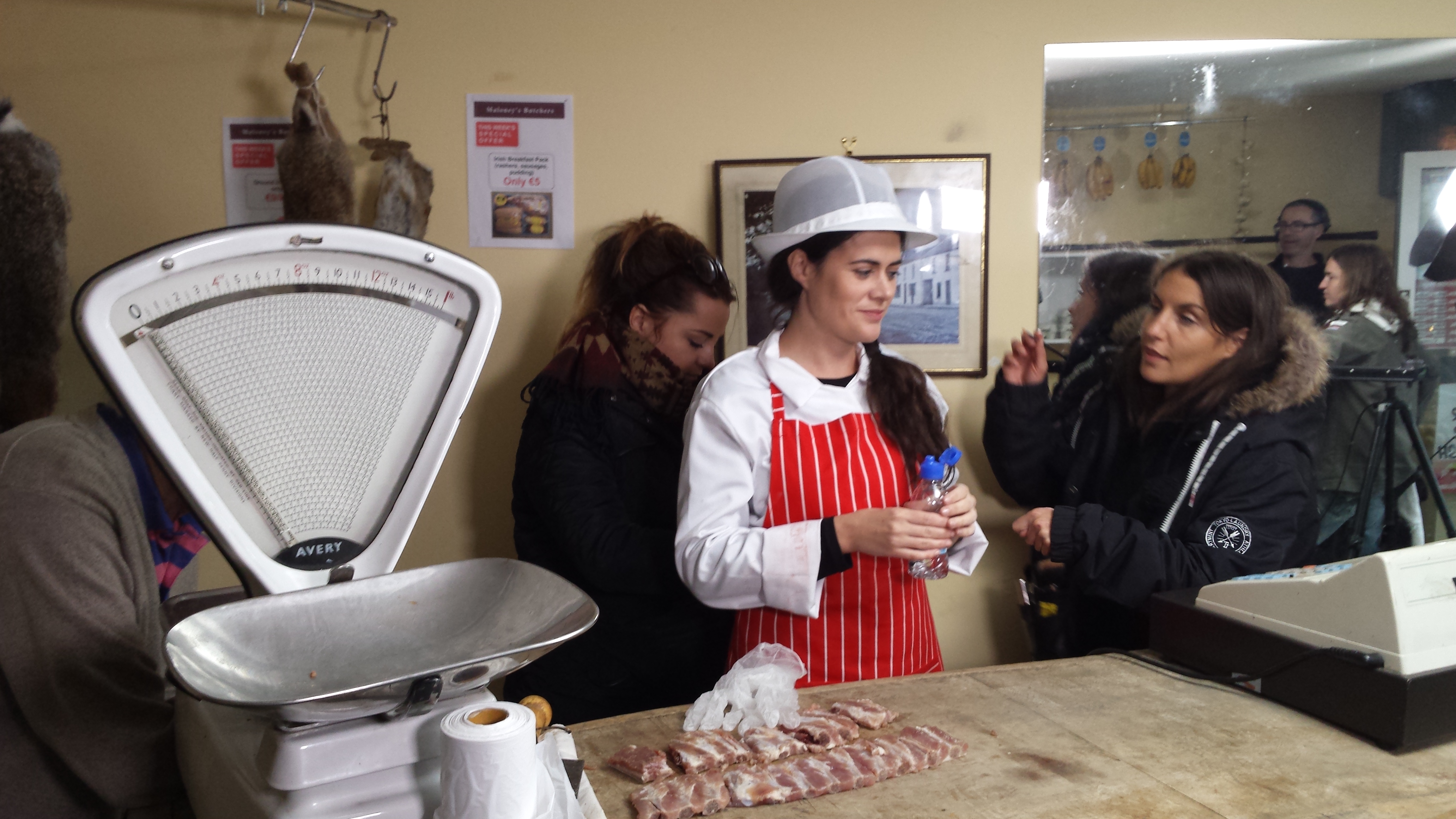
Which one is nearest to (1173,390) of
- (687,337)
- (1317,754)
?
(1317,754)

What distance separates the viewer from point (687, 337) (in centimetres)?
205

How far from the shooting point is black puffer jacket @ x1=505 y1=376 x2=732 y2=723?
73.5 inches

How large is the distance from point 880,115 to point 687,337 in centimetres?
83

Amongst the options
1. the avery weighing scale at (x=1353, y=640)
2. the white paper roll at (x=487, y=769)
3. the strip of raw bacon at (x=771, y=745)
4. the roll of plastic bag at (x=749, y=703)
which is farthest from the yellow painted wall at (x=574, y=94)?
the white paper roll at (x=487, y=769)

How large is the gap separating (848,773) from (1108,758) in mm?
383

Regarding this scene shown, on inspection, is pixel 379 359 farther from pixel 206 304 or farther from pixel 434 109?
pixel 434 109

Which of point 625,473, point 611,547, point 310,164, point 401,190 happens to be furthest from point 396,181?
point 611,547

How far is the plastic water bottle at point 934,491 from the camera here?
62.4 inches

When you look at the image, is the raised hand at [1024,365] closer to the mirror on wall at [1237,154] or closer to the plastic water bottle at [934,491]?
the mirror on wall at [1237,154]

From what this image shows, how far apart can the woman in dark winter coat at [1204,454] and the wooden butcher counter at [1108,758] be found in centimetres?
33

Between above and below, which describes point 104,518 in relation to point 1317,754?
above

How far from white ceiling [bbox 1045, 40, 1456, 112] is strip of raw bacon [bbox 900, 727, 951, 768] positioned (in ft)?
5.71

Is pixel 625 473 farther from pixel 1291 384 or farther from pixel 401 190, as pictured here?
pixel 1291 384

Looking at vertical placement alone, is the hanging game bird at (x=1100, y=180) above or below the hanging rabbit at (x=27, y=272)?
above
